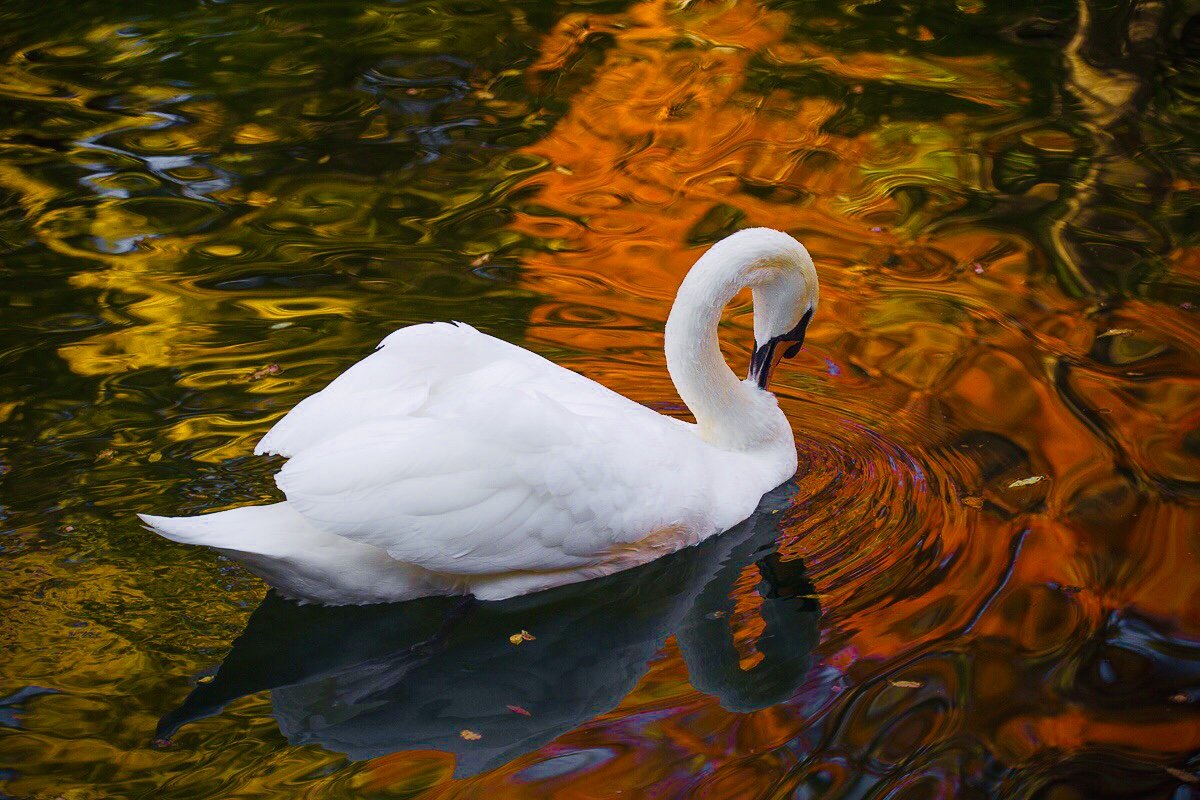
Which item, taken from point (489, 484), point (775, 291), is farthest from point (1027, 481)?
point (489, 484)

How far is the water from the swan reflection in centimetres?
2

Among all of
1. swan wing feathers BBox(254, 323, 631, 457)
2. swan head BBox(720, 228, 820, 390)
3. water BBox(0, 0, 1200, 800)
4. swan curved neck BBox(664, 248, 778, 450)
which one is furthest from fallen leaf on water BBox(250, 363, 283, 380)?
swan head BBox(720, 228, 820, 390)

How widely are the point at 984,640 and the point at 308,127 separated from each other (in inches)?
258

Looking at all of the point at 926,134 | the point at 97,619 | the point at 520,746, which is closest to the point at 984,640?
the point at 520,746

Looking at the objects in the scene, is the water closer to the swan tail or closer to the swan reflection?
the swan reflection

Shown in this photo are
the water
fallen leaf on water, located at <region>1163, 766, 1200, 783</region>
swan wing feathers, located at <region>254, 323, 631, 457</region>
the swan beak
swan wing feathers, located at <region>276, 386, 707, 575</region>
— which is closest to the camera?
fallen leaf on water, located at <region>1163, 766, 1200, 783</region>

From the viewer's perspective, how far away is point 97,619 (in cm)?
486

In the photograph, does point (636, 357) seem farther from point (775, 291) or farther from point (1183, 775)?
point (1183, 775)

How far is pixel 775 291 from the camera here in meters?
5.93

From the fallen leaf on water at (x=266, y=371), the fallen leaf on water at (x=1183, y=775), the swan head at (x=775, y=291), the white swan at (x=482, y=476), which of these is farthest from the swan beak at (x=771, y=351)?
the fallen leaf on water at (x=1183, y=775)

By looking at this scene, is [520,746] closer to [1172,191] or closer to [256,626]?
[256,626]

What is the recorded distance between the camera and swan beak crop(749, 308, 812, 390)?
6059 millimetres

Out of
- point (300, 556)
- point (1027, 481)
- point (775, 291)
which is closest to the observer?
point (300, 556)

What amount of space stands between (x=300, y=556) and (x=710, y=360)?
201 cm
